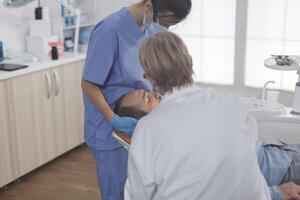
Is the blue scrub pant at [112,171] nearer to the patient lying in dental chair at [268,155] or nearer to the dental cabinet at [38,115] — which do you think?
the patient lying in dental chair at [268,155]

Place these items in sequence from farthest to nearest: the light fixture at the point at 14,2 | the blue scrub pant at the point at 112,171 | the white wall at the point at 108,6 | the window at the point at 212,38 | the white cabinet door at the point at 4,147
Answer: the white wall at the point at 108,6, the window at the point at 212,38, the light fixture at the point at 14,2, the white cabinet door at the point at 4,147, the blue scrub pant at the point at 112,171

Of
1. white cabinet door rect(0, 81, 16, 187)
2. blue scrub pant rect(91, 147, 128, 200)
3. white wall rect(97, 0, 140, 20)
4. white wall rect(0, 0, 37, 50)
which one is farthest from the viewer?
white wall rect(97, 0, 140, 20)

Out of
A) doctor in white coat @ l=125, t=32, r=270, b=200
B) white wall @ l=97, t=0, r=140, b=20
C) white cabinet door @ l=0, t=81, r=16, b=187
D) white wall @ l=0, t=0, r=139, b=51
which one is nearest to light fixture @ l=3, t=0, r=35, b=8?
white wall @ l=0, t=0, r=139, b=51

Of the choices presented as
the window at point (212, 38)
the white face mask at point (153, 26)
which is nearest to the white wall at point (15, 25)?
the window at point (212, 38)

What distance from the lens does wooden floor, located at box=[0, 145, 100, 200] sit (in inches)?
108

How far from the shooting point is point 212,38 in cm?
348

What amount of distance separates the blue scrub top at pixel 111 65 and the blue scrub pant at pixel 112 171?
0.11 ft

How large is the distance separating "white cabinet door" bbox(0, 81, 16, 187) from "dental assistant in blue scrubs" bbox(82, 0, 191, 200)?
103cm

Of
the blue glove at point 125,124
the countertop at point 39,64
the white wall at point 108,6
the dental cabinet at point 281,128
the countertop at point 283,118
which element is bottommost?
the dental cabinet at point 281,128

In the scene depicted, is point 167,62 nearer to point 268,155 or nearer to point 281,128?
point 268,155

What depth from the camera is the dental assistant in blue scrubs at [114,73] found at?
1.62m

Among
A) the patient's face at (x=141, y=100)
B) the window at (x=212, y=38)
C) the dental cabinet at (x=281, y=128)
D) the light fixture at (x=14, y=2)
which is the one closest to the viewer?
the patient's face at (x=141, y=100)

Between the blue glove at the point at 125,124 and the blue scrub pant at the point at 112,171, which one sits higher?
→ the blue glove at the point at 125,124

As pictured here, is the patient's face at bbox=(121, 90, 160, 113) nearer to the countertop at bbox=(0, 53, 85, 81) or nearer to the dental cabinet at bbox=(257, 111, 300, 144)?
the dental cabinet at bbox=(257, 111, 300, 144)
